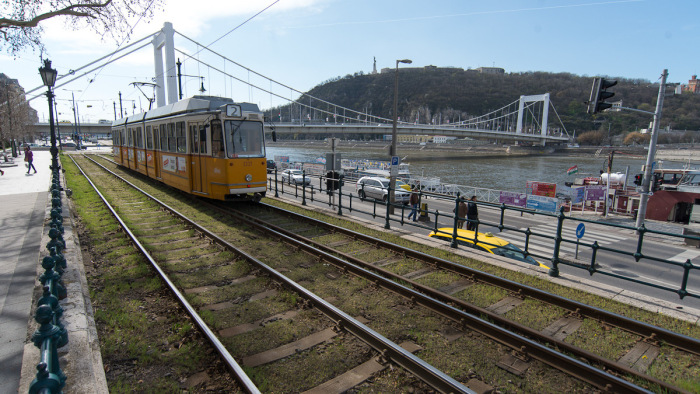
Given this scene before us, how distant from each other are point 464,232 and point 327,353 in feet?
22.7

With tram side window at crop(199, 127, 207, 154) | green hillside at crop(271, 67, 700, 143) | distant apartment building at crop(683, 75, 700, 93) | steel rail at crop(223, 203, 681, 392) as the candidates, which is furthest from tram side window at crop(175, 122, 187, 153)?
distant apartment building at crop(683, 75, 700, 93)

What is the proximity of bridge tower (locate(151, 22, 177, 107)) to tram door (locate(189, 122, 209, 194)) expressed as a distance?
94.9ft

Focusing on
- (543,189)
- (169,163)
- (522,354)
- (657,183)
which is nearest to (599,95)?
(522,354)

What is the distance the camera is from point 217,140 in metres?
10.7

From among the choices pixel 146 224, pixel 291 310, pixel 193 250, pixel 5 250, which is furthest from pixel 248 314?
pixel 146 224

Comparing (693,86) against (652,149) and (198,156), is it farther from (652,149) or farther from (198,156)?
(198,156)

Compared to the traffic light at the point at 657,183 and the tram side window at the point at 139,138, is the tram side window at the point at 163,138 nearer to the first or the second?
the tram side window at the point at 139,138

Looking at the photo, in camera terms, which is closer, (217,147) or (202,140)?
(217,147)

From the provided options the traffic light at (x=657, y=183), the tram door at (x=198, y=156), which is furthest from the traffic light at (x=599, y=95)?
the traffic light at (x=657, y=183)

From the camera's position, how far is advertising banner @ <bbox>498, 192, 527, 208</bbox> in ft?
71.4

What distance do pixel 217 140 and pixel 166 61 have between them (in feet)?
126

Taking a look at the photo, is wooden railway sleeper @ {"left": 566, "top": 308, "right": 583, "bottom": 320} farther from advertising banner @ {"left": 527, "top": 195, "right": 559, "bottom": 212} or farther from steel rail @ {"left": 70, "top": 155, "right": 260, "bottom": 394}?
advertising banner @ {"left": 527, "top": 195, "right": 559, "bottom": 212}

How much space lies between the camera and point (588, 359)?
13.2ft

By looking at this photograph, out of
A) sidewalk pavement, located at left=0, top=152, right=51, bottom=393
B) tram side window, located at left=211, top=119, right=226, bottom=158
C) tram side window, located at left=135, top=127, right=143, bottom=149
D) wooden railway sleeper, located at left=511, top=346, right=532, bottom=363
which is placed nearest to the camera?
sidewalk pavement, located at left=0, top=152, right=51, bottom=393
